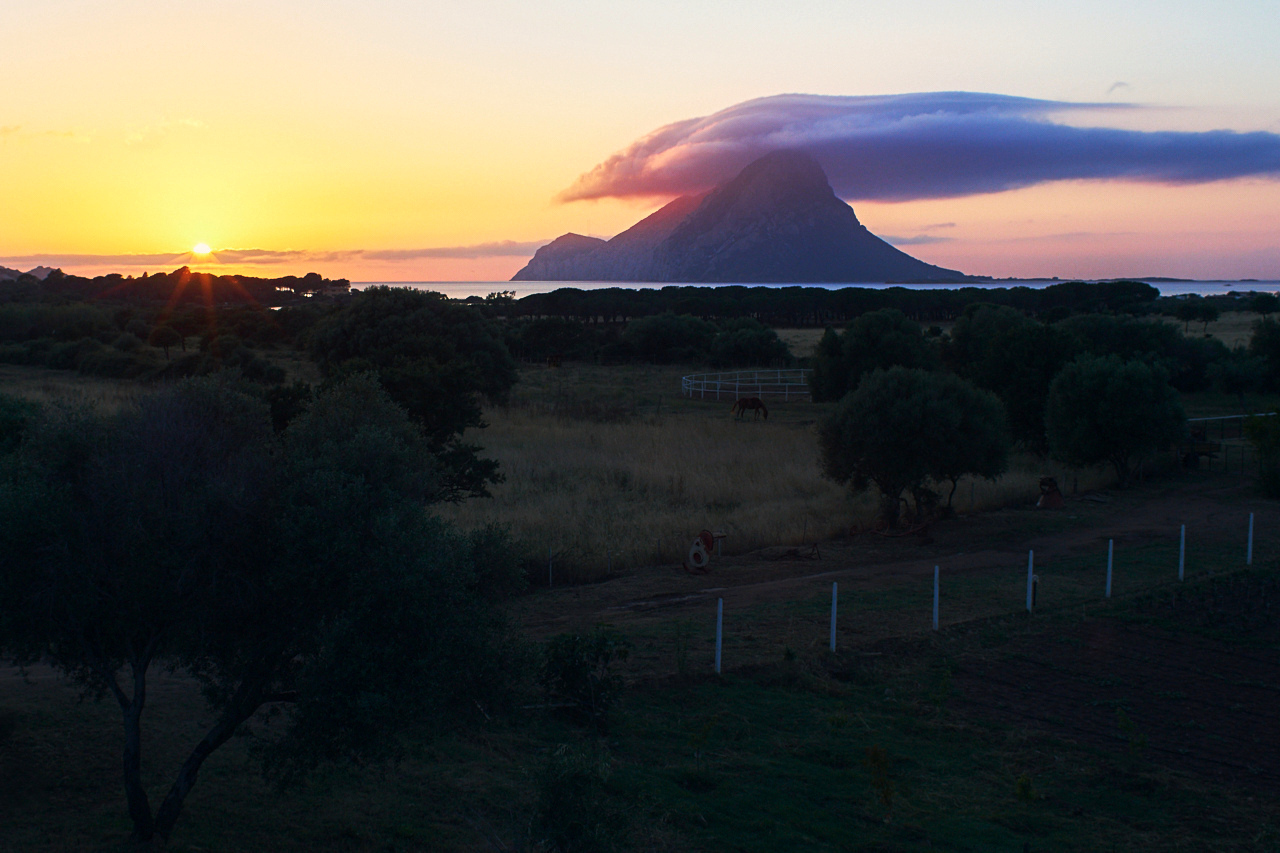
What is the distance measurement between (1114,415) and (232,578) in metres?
27.0

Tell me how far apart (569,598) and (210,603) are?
411 inches

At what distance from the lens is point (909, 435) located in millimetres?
21641

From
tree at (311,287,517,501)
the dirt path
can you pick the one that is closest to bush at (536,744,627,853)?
the dirt path

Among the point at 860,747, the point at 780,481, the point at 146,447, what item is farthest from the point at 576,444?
the point at 146,447

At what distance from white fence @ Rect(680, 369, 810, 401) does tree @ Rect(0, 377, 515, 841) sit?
126ft

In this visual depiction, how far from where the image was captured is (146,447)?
6.43 m

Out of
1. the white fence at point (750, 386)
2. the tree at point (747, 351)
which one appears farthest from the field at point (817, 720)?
the tree at point (747, 351)

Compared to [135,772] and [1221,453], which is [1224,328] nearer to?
[1221,453]

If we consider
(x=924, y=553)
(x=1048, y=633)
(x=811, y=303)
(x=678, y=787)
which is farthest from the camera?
(x=811, y=303)

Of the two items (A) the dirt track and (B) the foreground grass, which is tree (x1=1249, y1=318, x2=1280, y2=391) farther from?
(B) the foreground grass

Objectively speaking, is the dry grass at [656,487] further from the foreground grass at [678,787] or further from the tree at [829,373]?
the foreground grass at [678,787]

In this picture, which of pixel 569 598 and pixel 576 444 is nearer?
pixel 569 598

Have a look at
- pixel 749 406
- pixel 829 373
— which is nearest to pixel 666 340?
pixel 829 373

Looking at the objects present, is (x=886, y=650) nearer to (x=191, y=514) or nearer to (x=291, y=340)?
(x=191, y=514)
